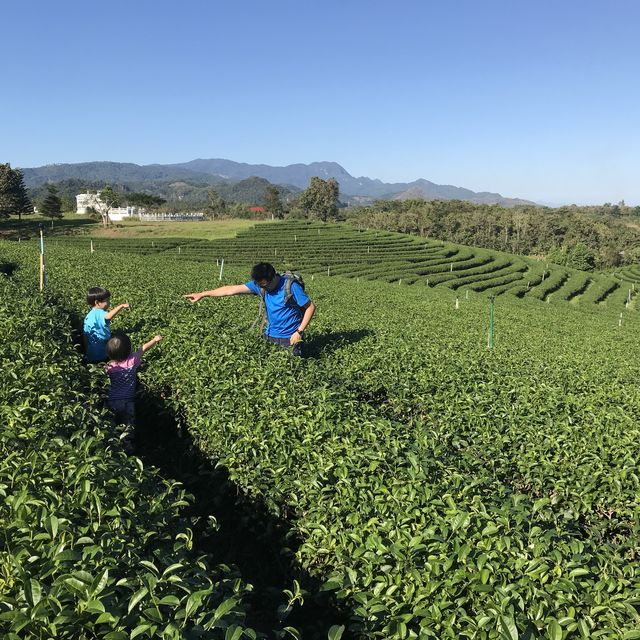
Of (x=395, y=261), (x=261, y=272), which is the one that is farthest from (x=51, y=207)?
(x=261, y=272)

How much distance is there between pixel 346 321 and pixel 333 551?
10.9 meters

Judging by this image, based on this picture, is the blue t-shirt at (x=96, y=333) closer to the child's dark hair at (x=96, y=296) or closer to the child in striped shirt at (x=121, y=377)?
the child's dark hair at (x=96, y=296)

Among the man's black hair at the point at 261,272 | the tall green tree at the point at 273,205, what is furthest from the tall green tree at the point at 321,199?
the man's black hair at the point at 261,272

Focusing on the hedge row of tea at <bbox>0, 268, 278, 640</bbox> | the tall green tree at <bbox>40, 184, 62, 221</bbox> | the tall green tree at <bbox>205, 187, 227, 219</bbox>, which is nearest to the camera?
the hedge row of tea at <bbox>0, 268, 278, 640</bbox>

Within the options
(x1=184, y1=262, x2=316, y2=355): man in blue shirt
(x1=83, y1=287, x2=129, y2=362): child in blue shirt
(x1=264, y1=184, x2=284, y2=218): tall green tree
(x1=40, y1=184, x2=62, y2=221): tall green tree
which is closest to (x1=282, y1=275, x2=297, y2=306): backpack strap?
(x1=184, y1=262, x2=316, y2=355): man in blue shirt

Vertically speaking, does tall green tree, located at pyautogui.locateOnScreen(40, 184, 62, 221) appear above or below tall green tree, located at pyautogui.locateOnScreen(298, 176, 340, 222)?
below

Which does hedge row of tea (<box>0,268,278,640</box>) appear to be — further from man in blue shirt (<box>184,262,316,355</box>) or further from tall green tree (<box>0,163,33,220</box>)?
tall green tree (<box>0,163,33,220</box>)

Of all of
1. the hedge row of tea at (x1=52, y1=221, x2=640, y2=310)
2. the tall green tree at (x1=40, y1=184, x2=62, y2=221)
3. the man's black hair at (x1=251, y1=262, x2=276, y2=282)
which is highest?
the tall green tree at (x1=40, y1=184, x2=62, y2=221)

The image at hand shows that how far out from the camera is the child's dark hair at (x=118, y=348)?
5910 mm

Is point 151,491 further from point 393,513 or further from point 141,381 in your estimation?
point 141,381

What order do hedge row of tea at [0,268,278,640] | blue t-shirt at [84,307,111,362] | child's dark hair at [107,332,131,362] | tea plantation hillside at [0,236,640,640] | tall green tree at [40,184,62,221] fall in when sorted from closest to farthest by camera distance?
1. hedge row of tea at [0,268,278,640]
2. tea plantation hillside at [0,236,640,640]
3. child's dark hair at [107,332,131,362]
4. blue t-shirt at [84,307,111,362]
5. tall green tree at [40,184,62,221]

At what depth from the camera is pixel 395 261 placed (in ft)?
199

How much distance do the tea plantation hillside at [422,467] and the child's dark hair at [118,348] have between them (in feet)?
1.71

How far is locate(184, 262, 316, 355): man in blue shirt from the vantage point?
7.18 m
